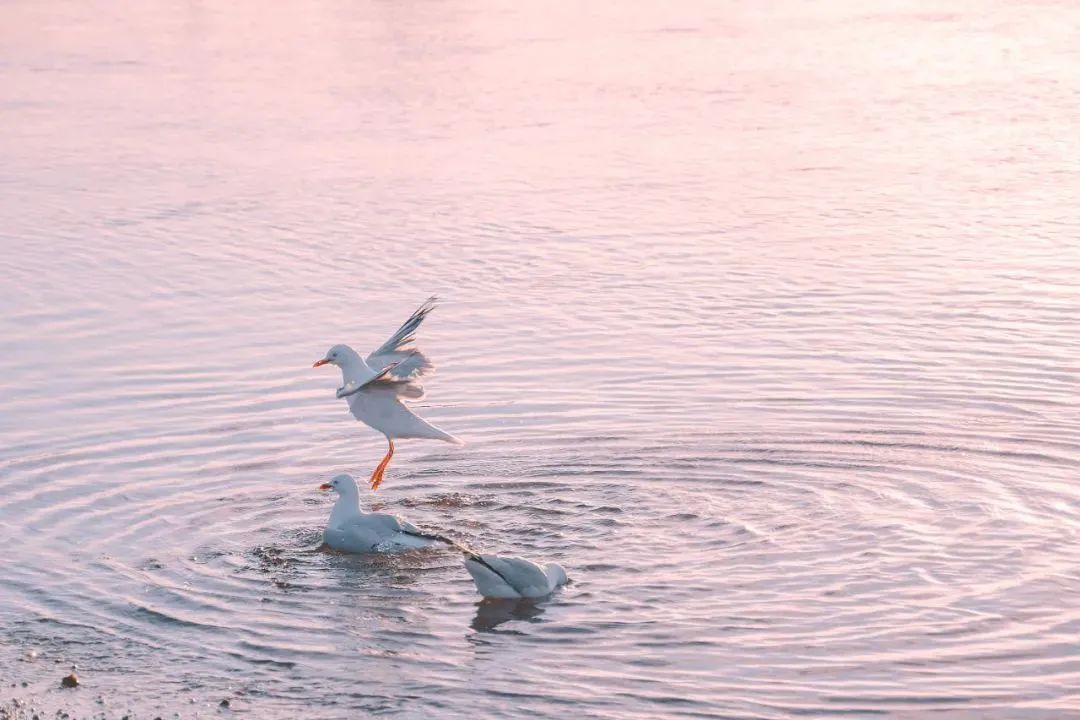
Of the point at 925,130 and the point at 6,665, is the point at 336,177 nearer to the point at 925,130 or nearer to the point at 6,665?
the point at 925,130

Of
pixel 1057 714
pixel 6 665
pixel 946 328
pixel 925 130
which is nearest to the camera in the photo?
pixel 1057 714

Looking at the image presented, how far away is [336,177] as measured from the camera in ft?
71.9

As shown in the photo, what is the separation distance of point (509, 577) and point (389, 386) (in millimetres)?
3029

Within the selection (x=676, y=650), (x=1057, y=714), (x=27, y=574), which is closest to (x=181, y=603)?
(x=27, y=574)

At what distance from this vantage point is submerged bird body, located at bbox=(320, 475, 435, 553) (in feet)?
37.3

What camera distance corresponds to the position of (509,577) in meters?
10.0

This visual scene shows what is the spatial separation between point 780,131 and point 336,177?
669cm

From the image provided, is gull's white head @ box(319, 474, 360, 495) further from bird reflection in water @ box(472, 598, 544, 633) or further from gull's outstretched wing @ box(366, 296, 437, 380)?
bird reflection in water @ box(472, 598, 544, 633)

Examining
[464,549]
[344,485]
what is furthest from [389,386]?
[464,549]

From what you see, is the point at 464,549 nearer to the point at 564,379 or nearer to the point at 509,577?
the point at 509,577

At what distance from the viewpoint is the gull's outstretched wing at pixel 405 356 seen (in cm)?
1236

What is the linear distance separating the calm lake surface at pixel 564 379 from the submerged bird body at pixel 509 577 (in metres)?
0.18

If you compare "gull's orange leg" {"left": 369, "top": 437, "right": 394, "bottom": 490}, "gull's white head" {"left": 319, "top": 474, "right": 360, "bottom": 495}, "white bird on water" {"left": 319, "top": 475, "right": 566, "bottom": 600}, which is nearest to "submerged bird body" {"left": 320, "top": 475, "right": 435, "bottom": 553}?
"white bird on water" {"left": 319, "top": 475, "right": 566, "bottom": 600}

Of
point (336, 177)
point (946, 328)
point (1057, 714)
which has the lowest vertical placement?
point (1057, 714)
